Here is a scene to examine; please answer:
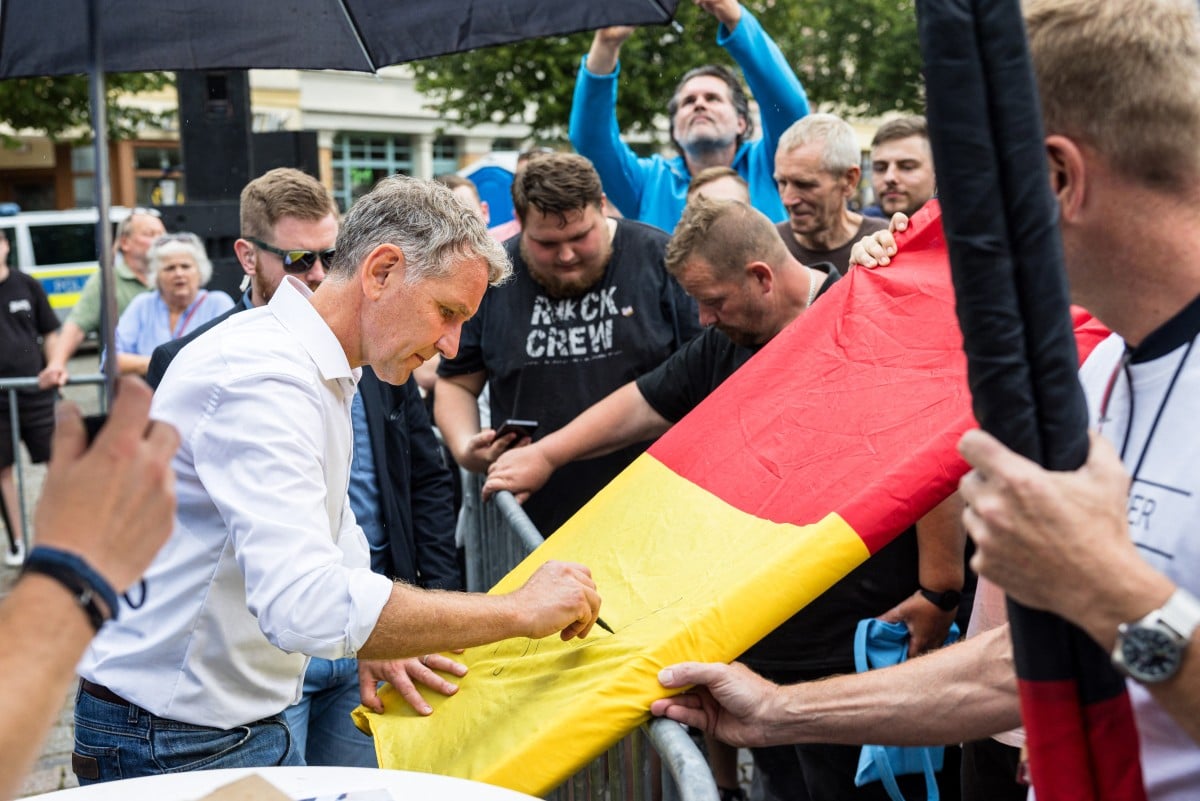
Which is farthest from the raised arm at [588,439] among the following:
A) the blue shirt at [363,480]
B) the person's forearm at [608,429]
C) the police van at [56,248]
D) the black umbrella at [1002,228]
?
the police van at [56,248]

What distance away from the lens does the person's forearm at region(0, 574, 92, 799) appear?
114 centimetres

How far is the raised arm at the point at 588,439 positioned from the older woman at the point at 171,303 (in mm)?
3550

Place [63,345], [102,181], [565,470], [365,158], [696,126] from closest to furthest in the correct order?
[102,181] < [565,470] < [696,126] < [63,345] < [365,158]

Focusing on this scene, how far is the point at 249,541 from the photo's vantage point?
6.99ft

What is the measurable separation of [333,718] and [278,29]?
2.15 metres

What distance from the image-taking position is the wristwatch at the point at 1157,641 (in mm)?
1201

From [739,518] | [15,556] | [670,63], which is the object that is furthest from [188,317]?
[670,63]

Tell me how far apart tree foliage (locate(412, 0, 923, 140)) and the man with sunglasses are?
1008cm

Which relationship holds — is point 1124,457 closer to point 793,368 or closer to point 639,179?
point 793,368

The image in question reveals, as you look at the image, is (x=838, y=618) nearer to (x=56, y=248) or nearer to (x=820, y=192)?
(x=820, y=192)

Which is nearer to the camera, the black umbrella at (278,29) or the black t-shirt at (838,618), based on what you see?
the black t-shirt at (838,618)

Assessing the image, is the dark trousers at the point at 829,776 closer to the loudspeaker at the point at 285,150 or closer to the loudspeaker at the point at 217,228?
the loudspeaker at the point at 217,228

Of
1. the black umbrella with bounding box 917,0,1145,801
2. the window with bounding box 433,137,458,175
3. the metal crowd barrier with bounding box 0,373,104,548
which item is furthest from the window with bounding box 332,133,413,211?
the black umbrella with bounding box 917,0,1145,801

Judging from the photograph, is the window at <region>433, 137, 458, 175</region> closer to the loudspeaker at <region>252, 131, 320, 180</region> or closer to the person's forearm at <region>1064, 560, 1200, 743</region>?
the loudspeaker at <region>252, 131, 320, 180</region>
